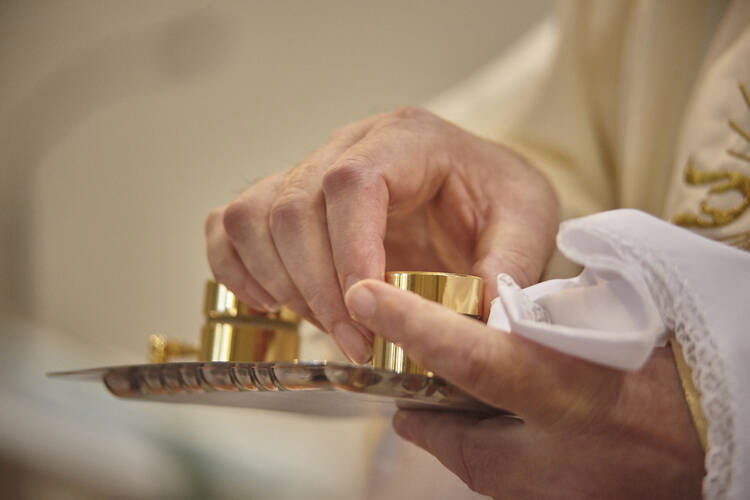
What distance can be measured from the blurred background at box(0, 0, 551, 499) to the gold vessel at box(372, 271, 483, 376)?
3.00 ft

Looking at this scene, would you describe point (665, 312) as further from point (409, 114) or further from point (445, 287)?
point (409, 114)

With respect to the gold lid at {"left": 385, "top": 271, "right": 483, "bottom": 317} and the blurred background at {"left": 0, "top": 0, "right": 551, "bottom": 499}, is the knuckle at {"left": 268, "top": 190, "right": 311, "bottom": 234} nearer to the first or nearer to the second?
the gold lid at {"left": 385, "top": 271, "right": 483, "bottom": 317}

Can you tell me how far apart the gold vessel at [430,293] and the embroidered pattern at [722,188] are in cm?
A: 20

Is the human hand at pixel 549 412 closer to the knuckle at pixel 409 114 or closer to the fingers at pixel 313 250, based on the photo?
the fingers at pixel 313 250

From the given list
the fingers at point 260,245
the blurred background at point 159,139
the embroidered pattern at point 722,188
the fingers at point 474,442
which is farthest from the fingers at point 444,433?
the blurred background at point 159,139

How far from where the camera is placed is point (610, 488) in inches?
9.5

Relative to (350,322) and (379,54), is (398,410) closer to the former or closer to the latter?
(350,322)

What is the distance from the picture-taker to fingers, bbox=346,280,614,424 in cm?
21

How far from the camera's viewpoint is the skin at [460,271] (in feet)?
0.70

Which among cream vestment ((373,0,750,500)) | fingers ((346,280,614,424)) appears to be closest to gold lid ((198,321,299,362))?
cream vestment ((373,0,750,500))

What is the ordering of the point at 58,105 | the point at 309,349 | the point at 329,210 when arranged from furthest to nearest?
the point at 58,105 → the point at 309,349 → the point at 329,210

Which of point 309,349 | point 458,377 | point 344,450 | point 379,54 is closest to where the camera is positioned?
point 458,377

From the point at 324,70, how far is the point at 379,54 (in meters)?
0.11

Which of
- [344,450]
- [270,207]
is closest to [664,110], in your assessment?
[270,207]
